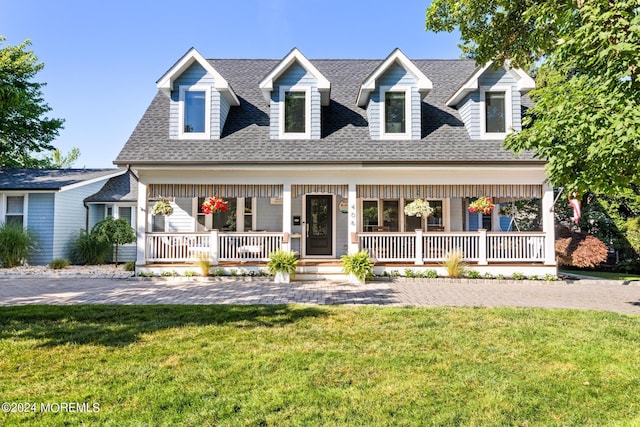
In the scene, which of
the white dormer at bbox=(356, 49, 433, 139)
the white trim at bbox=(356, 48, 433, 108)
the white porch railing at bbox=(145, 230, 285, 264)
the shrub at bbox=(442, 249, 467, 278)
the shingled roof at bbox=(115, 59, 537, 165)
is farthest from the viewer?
the white dormer at bbox=(356, 49, 433, 139)

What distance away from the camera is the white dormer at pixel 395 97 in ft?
37.4

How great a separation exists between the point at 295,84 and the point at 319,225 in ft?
17.1

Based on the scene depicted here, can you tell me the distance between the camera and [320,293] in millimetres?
8297

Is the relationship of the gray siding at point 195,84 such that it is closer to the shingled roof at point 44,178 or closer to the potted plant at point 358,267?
the potted plant at point 358,267

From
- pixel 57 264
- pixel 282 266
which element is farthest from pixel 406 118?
pixel 57 264

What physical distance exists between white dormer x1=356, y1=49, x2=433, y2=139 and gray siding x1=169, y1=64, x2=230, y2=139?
201 inches

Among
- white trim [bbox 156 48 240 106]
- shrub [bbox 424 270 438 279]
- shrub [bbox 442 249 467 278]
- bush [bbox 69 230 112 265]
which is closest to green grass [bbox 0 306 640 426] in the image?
shrub [bbox 442 249 467 278]

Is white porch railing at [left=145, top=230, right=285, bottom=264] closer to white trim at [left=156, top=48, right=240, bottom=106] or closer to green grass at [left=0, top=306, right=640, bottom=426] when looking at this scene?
green grass at [left=0, top=306, right=640, bottom=426]

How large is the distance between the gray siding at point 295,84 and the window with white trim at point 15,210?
37.0 ft

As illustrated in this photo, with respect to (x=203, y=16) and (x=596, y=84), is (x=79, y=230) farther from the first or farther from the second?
(x=596, y=84)

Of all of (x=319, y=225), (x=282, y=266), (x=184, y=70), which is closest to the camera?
(x=282, y=266)

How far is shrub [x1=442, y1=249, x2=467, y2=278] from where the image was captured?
10.2 meters

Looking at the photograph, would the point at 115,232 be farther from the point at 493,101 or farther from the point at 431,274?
the point at 493,101

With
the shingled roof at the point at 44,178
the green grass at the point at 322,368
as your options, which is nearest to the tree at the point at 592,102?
the green grass at the point at 322,368
